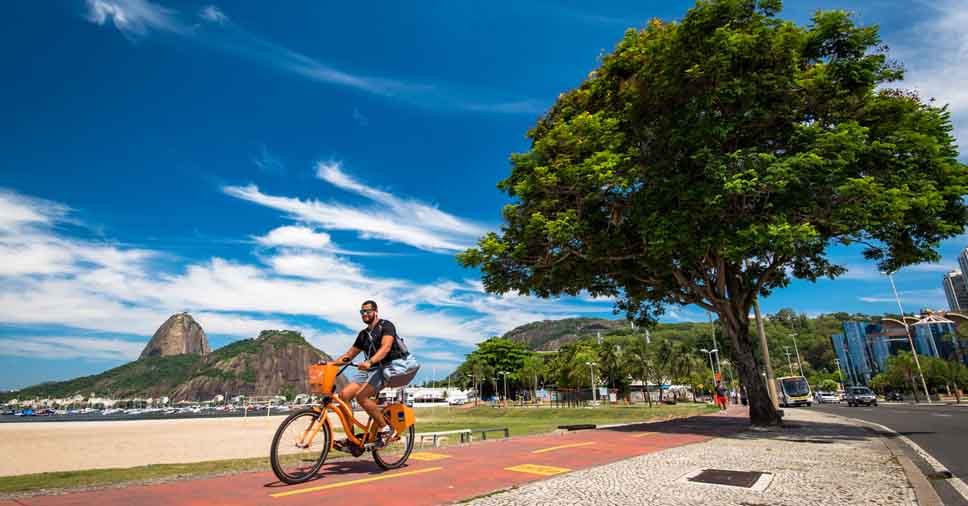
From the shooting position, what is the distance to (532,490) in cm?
504

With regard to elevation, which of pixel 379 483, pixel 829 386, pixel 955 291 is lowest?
pixel 829 386

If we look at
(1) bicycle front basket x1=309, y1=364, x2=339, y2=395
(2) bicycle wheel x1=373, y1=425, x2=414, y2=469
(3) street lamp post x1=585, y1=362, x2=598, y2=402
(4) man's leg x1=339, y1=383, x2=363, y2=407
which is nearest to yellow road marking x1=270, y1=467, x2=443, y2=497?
(2) bicycle wheel x1=373, y1=425, x2=414, y2=469

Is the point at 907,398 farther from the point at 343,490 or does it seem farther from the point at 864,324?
the point at 343,490

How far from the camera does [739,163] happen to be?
456 inches

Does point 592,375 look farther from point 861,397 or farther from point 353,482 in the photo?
point 353,482

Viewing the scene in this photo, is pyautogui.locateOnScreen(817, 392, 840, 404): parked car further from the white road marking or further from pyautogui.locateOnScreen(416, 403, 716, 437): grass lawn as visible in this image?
the white road marking

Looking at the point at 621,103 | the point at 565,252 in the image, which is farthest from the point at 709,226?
the point at 621,103

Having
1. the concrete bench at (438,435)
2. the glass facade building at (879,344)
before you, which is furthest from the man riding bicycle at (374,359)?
the glass facade building at (879,344)

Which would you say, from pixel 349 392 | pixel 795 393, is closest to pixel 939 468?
pixel 349 392

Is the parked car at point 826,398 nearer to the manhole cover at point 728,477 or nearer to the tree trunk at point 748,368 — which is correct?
the tree trunk at point 748,368

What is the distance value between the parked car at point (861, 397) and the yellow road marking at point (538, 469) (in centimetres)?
4679

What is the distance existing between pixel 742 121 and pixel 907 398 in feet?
224

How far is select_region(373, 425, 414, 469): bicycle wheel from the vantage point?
20.2 ft

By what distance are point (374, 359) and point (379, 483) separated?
1.42m
